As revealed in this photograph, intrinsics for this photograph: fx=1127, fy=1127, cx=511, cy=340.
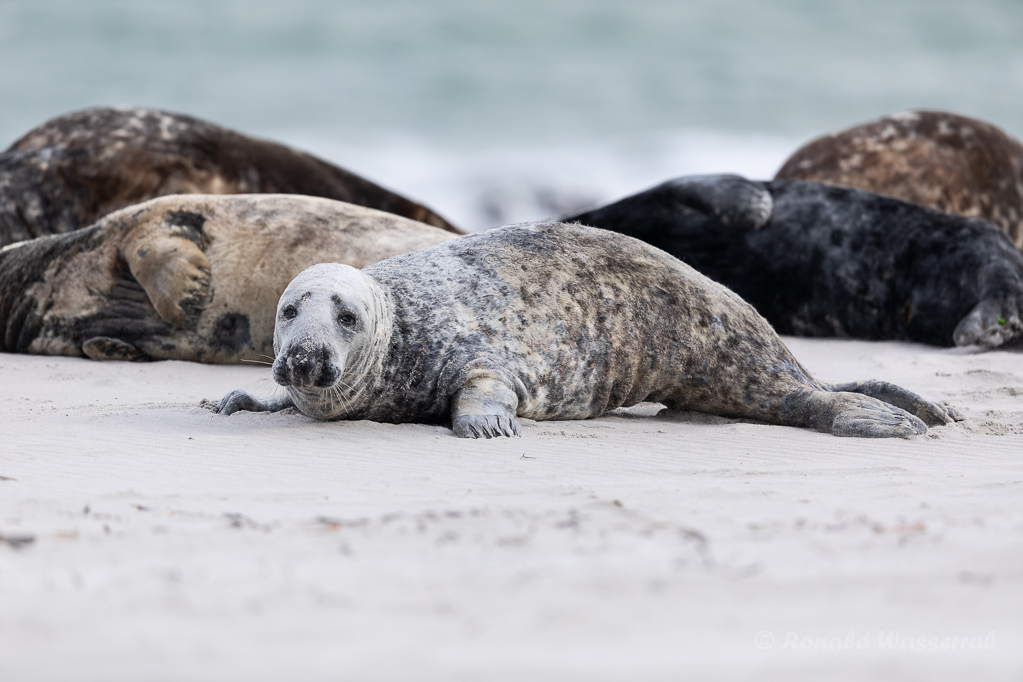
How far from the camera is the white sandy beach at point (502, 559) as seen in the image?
1671 mm

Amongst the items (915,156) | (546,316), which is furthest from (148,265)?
(915,156)

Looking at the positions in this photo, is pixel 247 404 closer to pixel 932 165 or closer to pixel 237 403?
pixel 237 403

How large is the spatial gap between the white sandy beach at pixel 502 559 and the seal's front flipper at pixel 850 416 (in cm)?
25

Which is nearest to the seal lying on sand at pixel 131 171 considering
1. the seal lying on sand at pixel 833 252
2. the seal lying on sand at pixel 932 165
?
the seal lying on sand at pixel 833 252

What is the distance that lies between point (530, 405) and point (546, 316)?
364 millimetres

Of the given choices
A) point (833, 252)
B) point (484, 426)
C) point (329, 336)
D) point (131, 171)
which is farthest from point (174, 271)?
point (833, 252)

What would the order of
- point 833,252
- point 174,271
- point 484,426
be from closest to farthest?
point 484,426 < point 174,271 < point 833,252

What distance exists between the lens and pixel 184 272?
5.93m

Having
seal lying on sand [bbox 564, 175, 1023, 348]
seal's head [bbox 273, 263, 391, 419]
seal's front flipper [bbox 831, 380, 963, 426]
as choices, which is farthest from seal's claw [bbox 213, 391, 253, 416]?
seal lying on sand [bbox 564, 175, 1023, 348]

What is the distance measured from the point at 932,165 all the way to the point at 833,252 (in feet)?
9.56

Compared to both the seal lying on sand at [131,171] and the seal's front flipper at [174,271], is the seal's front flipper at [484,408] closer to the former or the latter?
the seal's front flipper at [174,271]

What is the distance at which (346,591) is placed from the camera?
1.96 meters

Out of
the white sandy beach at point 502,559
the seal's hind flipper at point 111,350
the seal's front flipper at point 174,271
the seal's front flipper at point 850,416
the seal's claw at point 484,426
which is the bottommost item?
the white sandy beach at point 502,559

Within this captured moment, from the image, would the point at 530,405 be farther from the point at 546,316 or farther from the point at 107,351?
the point at 107,351
